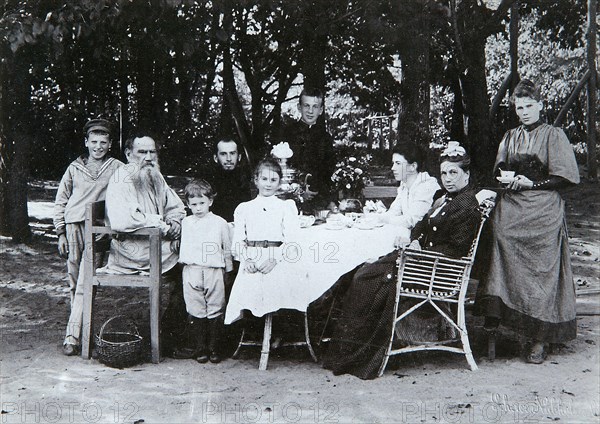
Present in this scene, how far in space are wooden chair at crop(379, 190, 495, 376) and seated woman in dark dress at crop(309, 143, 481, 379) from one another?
6cm

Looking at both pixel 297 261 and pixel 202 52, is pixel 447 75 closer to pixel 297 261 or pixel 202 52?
pixel 202 52

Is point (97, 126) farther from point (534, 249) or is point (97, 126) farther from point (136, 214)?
point (534, 249)

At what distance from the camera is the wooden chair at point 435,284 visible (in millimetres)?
4074

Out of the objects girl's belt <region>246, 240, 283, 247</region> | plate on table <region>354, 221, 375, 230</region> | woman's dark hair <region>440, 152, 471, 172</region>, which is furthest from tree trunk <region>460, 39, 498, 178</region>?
girl's belt <region>246, 240, 283, 247</region>

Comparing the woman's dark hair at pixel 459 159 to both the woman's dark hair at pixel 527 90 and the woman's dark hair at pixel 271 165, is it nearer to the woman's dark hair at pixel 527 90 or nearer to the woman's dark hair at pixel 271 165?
the woman's dark hair at pixel 527 90

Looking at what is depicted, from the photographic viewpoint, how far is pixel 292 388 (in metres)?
3.84

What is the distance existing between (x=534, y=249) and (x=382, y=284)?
3.82 feet

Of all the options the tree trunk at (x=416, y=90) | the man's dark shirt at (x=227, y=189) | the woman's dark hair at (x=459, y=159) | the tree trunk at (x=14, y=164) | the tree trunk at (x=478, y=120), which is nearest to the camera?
the woman's dark hair at (x=459, y=159)

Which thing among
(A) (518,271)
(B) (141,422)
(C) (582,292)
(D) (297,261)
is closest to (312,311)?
(D) (297,261)

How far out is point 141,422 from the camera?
10.9ft

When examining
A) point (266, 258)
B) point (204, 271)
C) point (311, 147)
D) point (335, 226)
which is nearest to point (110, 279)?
point (204, 271)

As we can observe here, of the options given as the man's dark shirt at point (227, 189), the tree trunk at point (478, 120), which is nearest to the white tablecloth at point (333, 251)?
the man's dark shirt at point (227, 189)

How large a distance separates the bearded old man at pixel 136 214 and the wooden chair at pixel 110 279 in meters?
0.08

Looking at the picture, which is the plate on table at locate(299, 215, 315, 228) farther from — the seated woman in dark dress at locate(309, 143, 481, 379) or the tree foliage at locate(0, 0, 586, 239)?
the tree foliage at locate(0, 0, 586, 239)
